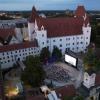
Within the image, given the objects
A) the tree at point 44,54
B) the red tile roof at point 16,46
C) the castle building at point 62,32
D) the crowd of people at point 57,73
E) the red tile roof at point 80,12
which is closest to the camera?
the crowd of people at point 57,73

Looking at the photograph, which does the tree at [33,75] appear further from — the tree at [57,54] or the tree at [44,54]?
the tree at [57,54]

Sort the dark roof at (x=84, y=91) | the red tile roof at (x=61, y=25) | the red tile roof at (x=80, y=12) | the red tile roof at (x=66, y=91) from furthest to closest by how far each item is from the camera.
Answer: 1. the red tile roof at (x=80, y=12)
2. the red tile roof at (x=61, y=25)
3. the dark roof at (x=84, y=91)
4. the red tile roof at (x=66, y=91)

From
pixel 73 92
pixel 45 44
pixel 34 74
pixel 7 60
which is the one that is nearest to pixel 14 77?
pixel 7 60

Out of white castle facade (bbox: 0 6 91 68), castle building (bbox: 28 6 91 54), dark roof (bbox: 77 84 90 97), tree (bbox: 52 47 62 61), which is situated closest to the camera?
dark roof (bbox: 77 84 90 97)

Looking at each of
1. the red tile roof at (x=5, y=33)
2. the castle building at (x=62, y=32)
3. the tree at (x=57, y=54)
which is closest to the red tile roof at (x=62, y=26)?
the castle building at (x=62, y=32)

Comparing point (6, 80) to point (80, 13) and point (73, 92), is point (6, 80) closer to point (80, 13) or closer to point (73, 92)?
point (73, 92)

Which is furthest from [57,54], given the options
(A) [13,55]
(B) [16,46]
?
(A) [13,55]

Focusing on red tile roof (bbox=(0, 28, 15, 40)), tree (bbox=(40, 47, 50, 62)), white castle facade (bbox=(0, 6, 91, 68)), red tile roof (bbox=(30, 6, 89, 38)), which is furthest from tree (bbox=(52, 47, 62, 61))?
red tile roof (bbox=(0, 28, 15, 40))

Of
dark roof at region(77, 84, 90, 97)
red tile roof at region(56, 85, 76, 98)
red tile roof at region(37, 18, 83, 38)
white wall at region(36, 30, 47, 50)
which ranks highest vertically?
red tile roof at region(37, 18, 83, 38)

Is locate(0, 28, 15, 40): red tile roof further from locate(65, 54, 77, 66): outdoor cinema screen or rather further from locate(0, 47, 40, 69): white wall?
locate(65, 54, 77, 66): outdoor cinema screen
